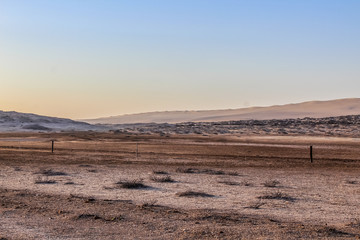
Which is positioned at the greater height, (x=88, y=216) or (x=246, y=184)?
(x=88, y=216)

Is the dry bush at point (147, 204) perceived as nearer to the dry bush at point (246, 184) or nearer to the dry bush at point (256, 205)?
the dry bush at point (256, 205)

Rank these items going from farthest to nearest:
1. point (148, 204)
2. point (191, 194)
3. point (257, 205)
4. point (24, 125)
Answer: point (24, 125)
point (191, 194)
point (148, 204)
point (257, 205)

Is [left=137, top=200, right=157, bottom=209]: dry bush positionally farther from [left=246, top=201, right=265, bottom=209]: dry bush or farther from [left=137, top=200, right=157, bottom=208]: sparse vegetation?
[left=246, top=201, right=265, bottom=209]: dry bush

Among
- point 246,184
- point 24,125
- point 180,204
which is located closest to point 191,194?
point 180,204

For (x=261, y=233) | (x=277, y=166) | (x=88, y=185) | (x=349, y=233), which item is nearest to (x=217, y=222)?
(x=261, y=233)

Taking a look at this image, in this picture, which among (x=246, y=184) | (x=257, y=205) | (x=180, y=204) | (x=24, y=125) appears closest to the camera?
(x=257, y=205)

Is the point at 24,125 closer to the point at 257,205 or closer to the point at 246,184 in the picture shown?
the point at 246,184

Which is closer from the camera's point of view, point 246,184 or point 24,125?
point 246,184

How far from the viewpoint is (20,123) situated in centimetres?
11969

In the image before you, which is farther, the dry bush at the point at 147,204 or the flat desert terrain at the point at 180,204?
the dry bush at the point at 147,204

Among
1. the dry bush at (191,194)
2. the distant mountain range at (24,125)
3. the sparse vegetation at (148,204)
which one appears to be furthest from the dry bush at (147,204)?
the distant mountain range at (24,125)

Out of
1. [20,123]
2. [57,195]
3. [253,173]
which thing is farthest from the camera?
[20,123]

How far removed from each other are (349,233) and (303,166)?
55.1 feet

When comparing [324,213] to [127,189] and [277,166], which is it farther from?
[277,166]
